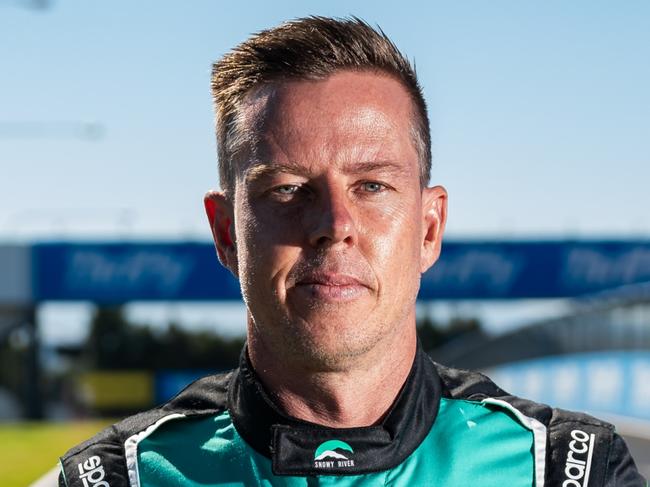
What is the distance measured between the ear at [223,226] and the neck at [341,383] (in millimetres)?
169

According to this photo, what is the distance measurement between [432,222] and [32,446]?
57.7 feet

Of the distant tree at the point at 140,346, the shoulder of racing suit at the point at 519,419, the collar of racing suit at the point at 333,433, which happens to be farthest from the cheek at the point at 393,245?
the distant tree at the point at 140,346

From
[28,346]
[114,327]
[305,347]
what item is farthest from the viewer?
[114,327]

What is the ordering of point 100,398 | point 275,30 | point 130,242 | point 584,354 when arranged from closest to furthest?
1. point 275,30
2. point 584,354
3. point 130,242
4. point 100,398

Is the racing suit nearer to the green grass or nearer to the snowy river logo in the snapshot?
the snowy river logo

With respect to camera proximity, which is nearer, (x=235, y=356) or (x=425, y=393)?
(x=425, y=393)

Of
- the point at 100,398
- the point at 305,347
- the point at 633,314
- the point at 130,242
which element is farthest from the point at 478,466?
the point at 100,398

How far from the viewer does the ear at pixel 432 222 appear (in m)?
2.29

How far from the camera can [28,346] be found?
84.1 ft

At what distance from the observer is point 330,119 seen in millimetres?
2143

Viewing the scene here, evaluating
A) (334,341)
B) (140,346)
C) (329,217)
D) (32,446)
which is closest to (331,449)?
(334,341)

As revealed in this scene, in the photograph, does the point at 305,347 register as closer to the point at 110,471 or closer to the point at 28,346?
the point at 110,471

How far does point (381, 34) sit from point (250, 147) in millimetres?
371

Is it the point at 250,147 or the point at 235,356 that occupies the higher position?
the point at 250,147
